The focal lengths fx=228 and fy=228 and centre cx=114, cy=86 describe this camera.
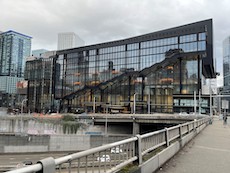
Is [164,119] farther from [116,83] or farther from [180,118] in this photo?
[116,83]

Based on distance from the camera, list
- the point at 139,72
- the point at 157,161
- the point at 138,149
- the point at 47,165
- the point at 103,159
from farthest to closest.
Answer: the point at 139,72, the point at 157,161, the point at 138,149, the point at 103,159, the point at 47,165

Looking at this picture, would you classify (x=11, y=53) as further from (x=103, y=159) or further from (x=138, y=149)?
(x=103, y=159)

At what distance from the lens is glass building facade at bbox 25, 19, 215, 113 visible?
69062 mm

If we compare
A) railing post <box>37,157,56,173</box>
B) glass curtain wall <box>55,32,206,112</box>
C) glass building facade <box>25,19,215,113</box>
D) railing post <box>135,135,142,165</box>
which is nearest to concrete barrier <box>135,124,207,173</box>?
railing post <box>135,135,142,165</box>

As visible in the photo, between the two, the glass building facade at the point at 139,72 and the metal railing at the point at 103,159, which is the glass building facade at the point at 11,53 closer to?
the glass building facade at the point at 139,72

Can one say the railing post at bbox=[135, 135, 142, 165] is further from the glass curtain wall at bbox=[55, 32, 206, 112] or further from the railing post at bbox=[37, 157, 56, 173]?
the glass curtain wall at bbox=[55, 32, 206, 112]

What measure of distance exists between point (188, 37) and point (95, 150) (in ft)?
233

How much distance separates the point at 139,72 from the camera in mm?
76938

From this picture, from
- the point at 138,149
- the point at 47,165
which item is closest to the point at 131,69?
the point at 138,149

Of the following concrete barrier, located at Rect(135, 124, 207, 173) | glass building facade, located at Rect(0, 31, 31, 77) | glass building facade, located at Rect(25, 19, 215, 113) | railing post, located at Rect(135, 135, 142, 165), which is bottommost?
concrete barrier, located at Rect(135, 124, 207, 173)

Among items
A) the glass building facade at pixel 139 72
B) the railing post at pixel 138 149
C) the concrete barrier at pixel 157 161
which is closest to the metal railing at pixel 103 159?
the railing post at pixel 138 149

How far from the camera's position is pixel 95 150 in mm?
4195

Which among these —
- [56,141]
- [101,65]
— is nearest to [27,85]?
[101,65]

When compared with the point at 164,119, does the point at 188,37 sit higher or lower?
higher
